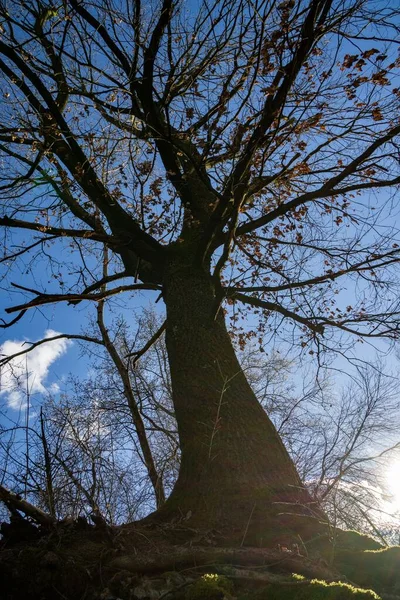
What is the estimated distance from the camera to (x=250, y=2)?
300cm

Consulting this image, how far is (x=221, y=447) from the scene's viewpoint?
10.1 ft

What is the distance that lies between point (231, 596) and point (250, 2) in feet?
11.7

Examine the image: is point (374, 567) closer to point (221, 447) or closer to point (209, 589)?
point (209, 589)

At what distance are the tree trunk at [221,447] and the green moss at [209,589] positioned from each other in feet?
1.50

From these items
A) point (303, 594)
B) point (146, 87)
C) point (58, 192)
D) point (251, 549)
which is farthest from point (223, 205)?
point (303, 594)

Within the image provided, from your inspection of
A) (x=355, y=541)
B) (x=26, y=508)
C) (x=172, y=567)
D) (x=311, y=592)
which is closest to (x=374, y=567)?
(x=355, y=541)

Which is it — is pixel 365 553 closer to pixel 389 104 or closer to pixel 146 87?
pixel 389 104

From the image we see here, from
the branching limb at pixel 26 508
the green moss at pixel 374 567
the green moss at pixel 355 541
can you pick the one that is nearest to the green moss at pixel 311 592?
the green moss at pixel 374 567

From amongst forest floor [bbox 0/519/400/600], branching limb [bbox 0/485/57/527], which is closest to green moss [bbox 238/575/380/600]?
forest floor [bbox 0/519/400/600]

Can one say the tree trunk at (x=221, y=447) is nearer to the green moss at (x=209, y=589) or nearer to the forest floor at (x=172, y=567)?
the forest floor at (x=172, y=567)

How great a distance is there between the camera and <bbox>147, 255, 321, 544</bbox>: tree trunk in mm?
2693

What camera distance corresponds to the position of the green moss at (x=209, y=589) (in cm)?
188

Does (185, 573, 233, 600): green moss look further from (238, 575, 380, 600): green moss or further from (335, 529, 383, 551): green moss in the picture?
(335, 529, 383, 551): green moss

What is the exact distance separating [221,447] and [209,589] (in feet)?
3.92
